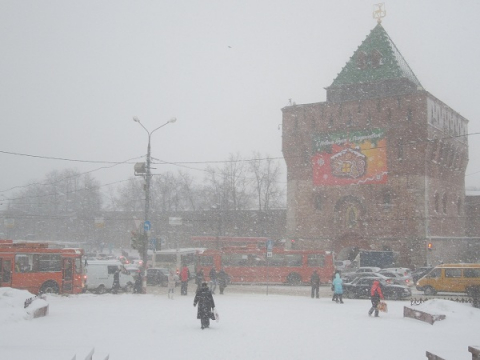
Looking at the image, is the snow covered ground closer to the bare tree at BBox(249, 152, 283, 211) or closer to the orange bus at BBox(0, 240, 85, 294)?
the orange bus at BBox(0, 240, 85, 294)

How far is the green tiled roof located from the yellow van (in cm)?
2430

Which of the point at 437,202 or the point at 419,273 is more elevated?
the point at 437,202

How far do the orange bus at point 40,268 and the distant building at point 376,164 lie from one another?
86.9ft

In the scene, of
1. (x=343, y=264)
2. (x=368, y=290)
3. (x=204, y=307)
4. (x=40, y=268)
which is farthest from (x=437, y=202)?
(x=204, y=307)

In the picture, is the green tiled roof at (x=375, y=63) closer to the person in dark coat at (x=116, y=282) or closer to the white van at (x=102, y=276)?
the white van at (x=102, y=276)

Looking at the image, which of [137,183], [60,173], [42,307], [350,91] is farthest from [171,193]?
[42,307]

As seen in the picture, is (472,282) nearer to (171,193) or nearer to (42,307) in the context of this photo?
(42,307)

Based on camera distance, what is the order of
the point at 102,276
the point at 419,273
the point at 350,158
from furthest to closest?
the point at 350,158
the point at 419,273
the point at 102,276

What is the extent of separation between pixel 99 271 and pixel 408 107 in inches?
1163

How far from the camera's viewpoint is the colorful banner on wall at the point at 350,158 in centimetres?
4791

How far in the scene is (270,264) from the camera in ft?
126

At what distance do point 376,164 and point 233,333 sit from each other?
36.2 metres

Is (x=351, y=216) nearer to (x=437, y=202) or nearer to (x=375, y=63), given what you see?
(x=437, y=202)

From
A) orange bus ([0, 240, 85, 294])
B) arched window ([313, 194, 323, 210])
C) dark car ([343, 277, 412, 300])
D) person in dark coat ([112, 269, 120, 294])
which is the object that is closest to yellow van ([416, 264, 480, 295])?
dark car ([343, 277, 412, 300])
